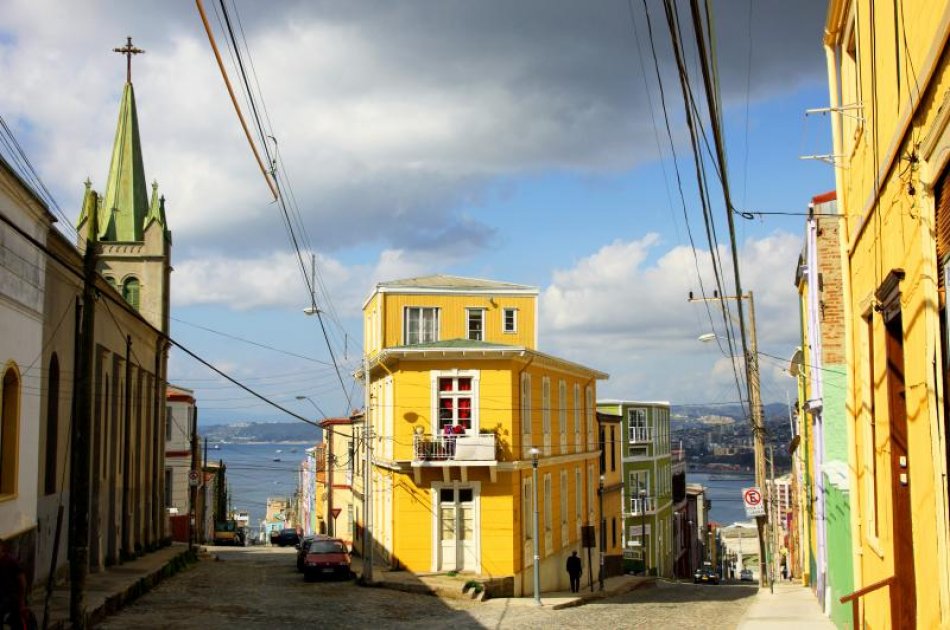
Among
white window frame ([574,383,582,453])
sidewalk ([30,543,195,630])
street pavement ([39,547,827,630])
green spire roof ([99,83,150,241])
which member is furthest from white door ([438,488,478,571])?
green spire roof ([99,83,150,241])

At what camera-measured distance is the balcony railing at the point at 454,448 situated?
1237 inches

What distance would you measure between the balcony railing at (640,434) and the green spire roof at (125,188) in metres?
29.5

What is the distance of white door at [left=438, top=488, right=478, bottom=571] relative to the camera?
3181 cm

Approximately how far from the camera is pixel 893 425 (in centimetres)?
1108

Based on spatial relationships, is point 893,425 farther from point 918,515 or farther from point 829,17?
point 829,17

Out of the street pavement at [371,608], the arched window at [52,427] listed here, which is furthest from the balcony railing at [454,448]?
the arched window at [52,427]

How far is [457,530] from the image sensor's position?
32.0 m

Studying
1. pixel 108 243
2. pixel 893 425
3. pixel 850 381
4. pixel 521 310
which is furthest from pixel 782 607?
pixel 108 243

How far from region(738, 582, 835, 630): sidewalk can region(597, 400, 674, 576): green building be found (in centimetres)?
2826

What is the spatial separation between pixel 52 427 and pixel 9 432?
3379 mm

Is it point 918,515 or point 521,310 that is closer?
point 918,515

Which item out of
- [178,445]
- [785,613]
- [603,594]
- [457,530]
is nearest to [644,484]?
[603,594]

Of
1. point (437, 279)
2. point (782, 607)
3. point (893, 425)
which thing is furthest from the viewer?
point (437, 279)

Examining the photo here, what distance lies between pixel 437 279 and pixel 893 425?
32.5 metres
